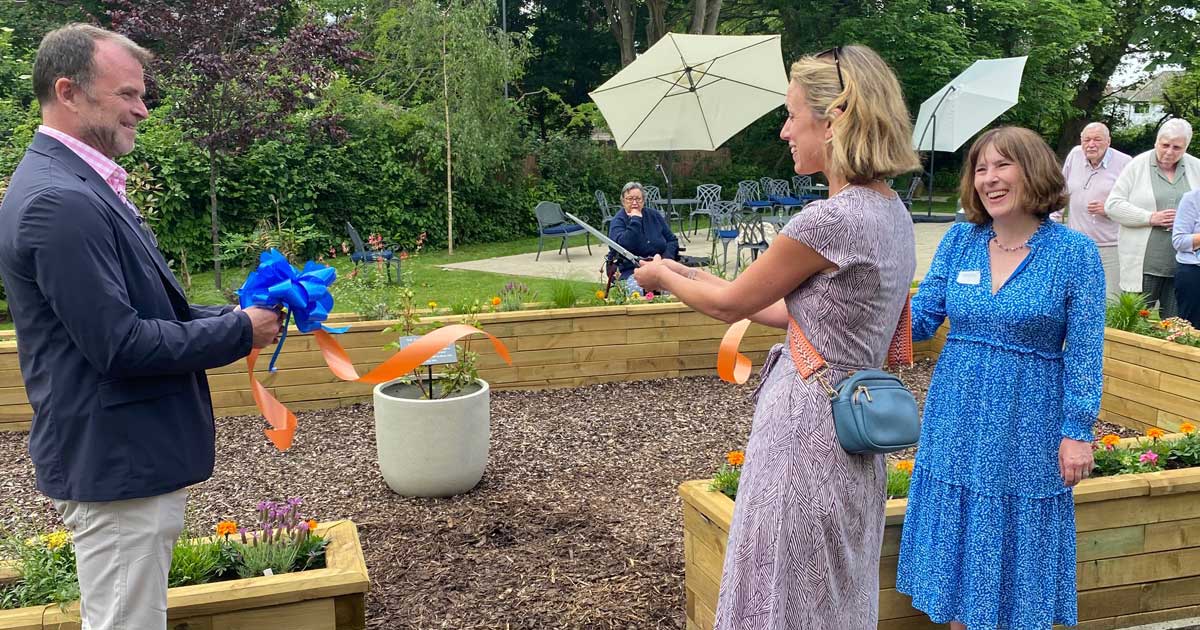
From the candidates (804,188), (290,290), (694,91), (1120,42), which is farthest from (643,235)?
(1120,42)

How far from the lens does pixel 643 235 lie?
8008 millimetres

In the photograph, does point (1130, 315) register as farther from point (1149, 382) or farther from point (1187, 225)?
point (1187, 225)

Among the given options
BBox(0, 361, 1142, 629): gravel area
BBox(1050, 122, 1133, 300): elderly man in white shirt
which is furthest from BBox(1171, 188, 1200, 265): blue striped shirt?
BBox(0, 361, 1142, 629): gravel area

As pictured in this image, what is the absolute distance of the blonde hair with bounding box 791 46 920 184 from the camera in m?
1.97

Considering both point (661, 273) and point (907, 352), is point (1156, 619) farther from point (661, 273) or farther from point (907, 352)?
point (661, 273)

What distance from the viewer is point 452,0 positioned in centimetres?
1424

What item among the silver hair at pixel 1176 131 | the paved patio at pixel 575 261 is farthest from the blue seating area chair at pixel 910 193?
the silver hair at pixel 1176 131

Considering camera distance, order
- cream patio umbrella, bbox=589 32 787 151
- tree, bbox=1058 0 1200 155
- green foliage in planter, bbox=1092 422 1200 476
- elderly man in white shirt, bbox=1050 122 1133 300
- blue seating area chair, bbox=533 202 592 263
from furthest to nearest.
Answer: tree, bbox=1058 0 1200 155 < blue seating area chair, bbox=533 202 592 263 < cream patio umbrella, bbox=589 32 787 151 < elderly man in white shirt, bbox=1050 122 1133 300 < green foliage in planter, bbox=1092 422 1200 476

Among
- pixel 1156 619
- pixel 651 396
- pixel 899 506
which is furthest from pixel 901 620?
pixel 651 396

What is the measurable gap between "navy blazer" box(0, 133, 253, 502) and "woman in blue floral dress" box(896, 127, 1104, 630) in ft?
6.67

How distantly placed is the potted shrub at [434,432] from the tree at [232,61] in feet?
21.8

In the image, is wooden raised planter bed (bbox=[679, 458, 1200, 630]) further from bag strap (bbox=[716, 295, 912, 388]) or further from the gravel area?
bag strap (bbox=[716, 295, 912, 388])

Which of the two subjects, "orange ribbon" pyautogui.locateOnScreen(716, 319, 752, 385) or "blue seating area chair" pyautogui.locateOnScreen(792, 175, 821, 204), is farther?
"blue seating area chair" pyautogui.locateOnScreen(792, 175, 821, 204)

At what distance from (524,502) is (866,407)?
280 cm
